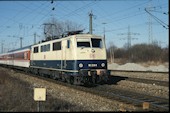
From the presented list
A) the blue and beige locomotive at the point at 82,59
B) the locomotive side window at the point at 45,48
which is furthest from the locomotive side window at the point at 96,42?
the locomotive side window at the point at 45,48

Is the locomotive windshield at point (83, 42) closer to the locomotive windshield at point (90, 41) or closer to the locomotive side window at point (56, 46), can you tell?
the locomotive windshield at point (90, 41)

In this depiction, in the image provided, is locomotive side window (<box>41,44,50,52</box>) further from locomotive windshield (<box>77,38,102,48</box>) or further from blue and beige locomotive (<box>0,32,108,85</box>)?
locomotive windshield (<box>77,38,102,48</box>)

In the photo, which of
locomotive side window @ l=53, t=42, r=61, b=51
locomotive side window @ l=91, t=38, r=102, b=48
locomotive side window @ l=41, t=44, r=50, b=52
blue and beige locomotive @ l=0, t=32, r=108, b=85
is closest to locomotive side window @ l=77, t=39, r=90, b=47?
blue and beige locomotive @ l=0, t=32, r=108, b=85

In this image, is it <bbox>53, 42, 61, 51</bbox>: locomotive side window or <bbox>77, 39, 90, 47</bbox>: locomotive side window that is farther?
<bbox>53, 42, 61, 51</bbox>: locomotive side window

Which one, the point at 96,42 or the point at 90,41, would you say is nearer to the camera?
the point at 90,41

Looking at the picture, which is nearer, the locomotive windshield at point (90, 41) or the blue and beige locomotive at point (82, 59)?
the blue and beige locomotive at point (82, 59)

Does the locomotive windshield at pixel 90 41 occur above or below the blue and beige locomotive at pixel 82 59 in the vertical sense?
above

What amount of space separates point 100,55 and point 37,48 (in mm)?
12069

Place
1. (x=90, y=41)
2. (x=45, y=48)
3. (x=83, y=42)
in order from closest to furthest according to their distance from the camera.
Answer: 1. (x=83, y=42)
2. (x=90, y=41)
3. (x=45, y=48)

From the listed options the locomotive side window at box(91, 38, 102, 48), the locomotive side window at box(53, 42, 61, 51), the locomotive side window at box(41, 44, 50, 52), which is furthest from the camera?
the locomotive side window at box(41, 44, 50, 52)

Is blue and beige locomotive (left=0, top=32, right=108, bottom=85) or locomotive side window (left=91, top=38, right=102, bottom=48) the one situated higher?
locomotive side window (left=91, top=38, right=102, bottom=48)

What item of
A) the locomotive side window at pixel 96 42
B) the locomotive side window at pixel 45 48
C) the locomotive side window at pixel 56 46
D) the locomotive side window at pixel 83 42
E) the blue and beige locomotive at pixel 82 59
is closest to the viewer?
the blue and beige locomotive at pixel 82 59

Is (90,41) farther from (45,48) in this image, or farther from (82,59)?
(45,48)

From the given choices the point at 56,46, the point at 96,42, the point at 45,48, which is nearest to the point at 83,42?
the point at 96,42
